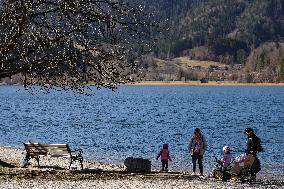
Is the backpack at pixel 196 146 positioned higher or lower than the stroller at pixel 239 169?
higher

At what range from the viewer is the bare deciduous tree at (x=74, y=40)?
666 inches

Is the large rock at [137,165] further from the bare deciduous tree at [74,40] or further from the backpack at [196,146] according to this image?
the bare deciduous tree at [74,40]

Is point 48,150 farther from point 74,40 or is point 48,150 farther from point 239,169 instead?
point 239,169

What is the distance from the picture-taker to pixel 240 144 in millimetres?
52656

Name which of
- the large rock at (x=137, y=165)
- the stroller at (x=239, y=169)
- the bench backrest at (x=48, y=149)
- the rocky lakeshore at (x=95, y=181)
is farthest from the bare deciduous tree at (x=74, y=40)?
the stroller at (x=239, y=169)

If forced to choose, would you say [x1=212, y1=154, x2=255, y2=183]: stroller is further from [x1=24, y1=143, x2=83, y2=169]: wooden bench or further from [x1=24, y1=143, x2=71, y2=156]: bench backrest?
[x1=24, y1=143, x2=71, y2=156]: bench backrest

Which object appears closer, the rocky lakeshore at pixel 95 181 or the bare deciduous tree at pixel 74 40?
the bare deciduous tree at pixel 74 40

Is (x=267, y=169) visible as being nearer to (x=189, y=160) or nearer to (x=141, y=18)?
(x=189, y=160)

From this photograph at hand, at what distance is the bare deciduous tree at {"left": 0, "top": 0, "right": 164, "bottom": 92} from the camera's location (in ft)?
55.5

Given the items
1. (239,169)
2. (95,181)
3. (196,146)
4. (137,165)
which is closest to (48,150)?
(137,165)

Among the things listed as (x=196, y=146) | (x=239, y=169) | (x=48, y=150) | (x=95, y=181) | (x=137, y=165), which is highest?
(x=196, y=146)

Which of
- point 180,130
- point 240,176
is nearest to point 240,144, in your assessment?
point 180,130

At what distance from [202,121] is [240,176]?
6032 cm

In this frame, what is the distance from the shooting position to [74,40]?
1811cm
